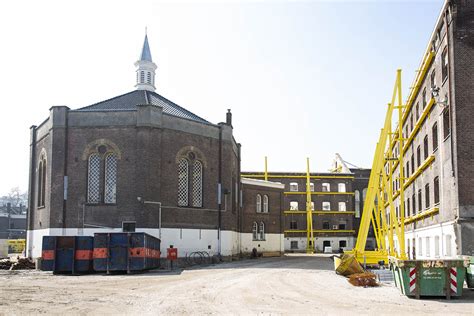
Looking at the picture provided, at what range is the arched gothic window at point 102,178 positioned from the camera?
36.7m

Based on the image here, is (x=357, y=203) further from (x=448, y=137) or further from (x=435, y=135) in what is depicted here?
(x=448, y=137)

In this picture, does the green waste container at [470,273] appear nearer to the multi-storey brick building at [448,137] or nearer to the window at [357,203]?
the multi-storey brick building at [448,137]

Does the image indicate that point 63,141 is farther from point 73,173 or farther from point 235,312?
point 235,312

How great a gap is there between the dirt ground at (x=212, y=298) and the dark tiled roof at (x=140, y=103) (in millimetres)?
18548

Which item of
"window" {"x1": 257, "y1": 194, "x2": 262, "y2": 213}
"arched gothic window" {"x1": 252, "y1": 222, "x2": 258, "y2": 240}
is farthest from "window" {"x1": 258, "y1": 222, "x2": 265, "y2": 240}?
"window" {"x1": 257, "y1": 194, "x2": 262, "y2": 213}

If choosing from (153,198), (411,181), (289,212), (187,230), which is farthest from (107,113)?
(289,212)

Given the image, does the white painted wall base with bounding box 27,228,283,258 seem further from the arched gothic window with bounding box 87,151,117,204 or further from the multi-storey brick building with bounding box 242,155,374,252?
the multi-storey brick building with bounding box 242,155,374,252

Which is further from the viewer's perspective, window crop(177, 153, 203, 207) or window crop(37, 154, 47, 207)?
window crop(37, 154, 47, 207)

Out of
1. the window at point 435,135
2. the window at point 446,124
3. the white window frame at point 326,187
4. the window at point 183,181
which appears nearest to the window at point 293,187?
the white window frame at point 326,187

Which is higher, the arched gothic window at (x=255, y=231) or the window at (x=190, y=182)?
the window at (x=190, y=182)

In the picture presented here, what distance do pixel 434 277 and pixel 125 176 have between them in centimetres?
2372

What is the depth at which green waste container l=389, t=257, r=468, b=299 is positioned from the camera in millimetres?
16953

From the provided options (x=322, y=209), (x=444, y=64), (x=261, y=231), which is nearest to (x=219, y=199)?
(x=261, y=231)

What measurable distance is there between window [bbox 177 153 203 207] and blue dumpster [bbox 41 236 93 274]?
1053 centimetres
